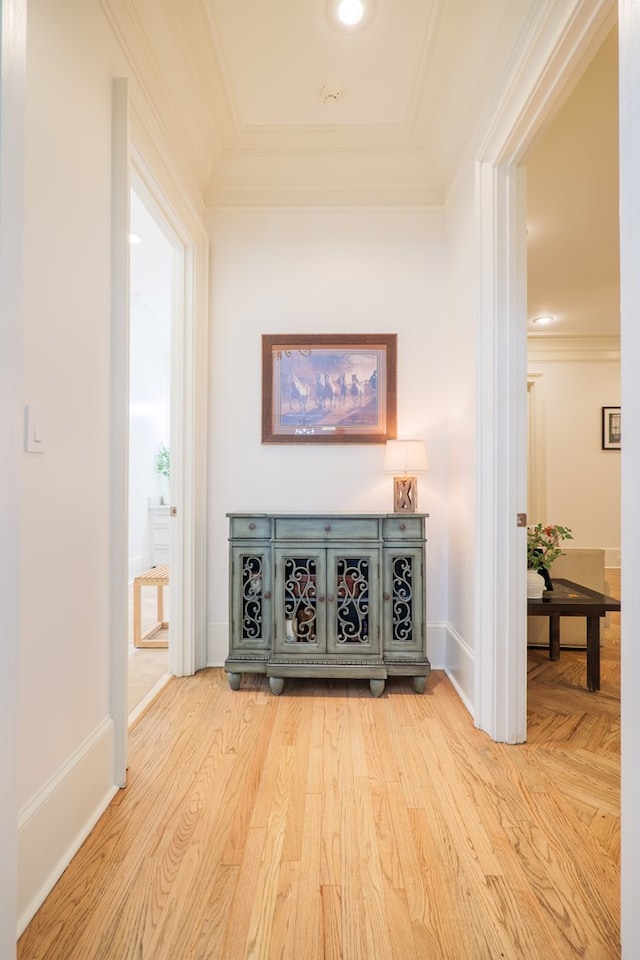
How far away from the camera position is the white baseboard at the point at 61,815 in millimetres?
1153

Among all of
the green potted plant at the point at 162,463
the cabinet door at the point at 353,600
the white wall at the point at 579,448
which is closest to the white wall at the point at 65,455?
the cabinet door at the point at 353,600

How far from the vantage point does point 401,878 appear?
50.1 inches

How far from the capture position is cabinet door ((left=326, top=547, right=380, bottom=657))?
240cm

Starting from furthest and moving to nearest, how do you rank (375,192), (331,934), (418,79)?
(375,192) → (418,79) → (331,934)

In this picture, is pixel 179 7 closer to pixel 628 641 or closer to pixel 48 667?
pixel 48 667

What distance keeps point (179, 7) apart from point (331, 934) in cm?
293

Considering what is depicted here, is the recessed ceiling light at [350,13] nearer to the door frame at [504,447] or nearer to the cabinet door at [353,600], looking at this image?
the door frame at [504,447]

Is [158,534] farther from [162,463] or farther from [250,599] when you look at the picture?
[250,599]

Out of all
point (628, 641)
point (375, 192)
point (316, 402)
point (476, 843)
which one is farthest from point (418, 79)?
point (476, 843)

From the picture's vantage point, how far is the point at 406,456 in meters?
2.56

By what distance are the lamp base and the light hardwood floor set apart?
1.00m

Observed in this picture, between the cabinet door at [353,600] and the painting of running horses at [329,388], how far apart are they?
2.38 feet

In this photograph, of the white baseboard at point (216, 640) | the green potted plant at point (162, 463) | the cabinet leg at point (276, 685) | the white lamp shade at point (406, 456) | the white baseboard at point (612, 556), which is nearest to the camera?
the cabinet leg at point (276, 685)

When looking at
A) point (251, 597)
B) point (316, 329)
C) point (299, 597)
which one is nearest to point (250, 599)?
point (251, 597)
